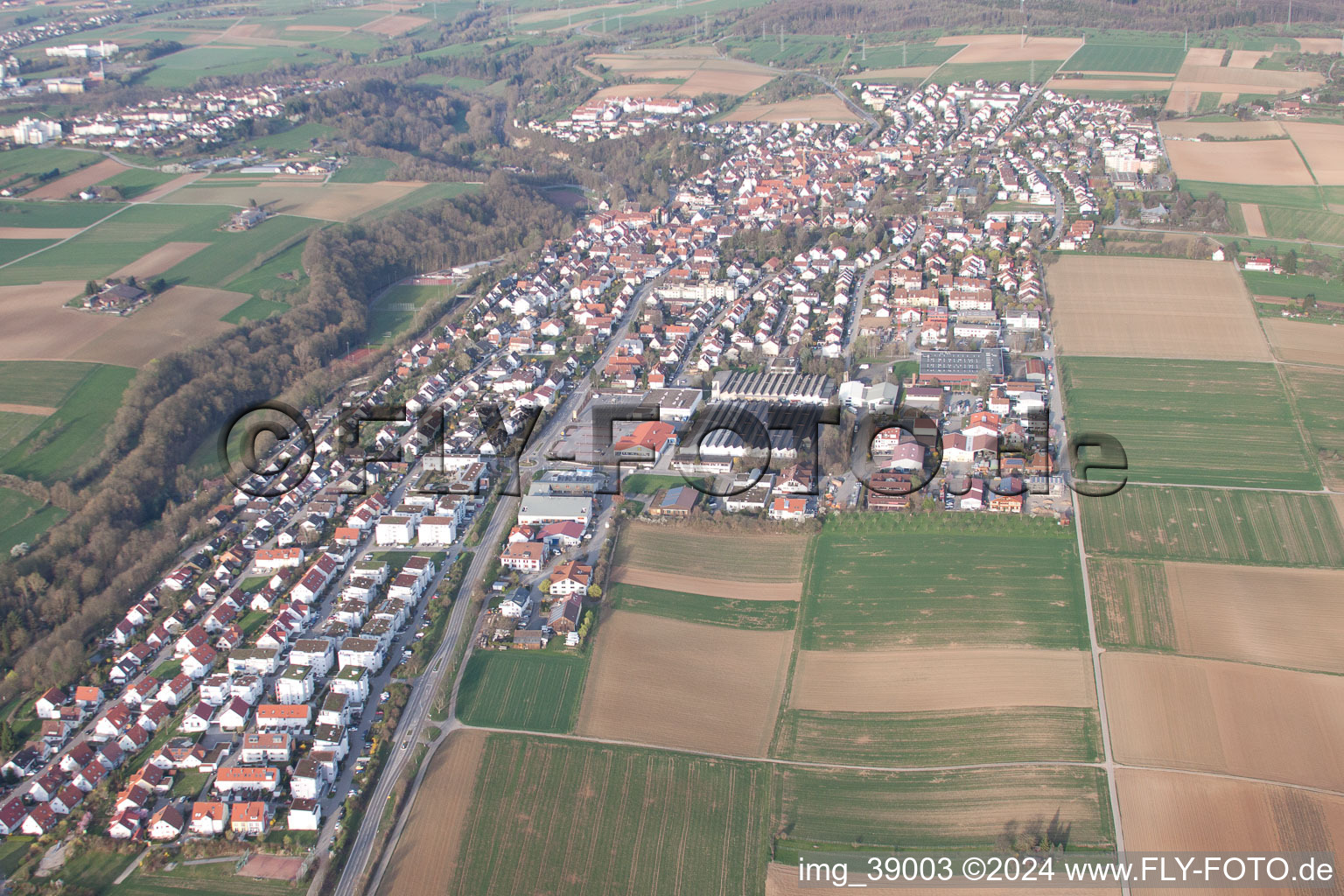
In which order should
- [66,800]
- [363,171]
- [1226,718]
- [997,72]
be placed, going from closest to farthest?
[66,800] → [1226,718] → [363,171] → [997,72]

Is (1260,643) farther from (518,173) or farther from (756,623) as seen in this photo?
(518,173)

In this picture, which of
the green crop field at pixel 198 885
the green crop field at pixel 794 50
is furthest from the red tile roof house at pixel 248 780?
the green crop field at pixel 794 50

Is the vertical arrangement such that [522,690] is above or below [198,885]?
above

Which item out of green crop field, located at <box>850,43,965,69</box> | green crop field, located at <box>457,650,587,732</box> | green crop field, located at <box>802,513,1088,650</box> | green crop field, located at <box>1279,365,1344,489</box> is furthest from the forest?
green crop field, located at <box>850,43,965,69</box>

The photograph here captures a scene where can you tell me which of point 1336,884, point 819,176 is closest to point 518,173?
point 819,176

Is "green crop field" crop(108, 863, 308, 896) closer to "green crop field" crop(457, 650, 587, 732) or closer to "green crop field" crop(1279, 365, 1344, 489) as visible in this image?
"green crop field" crop(457, 650, 587, 732)

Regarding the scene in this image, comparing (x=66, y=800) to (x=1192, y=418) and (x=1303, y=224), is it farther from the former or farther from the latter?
(x=1303, y=224)

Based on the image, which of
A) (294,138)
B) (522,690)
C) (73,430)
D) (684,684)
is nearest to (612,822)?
(684,684)

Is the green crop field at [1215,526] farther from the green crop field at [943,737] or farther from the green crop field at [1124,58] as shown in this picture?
the green crop field at [1124,58]
